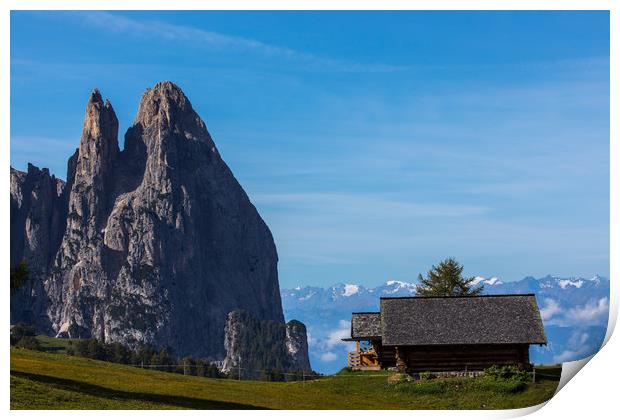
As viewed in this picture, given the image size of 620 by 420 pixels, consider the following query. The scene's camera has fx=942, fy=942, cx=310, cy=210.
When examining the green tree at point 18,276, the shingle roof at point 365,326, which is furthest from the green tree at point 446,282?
the green tree at point 18,276

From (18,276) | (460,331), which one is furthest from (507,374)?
(18,276)

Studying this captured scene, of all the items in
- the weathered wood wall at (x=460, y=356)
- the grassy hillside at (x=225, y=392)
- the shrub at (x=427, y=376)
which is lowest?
the grassy hillside at (x=225, y=392)

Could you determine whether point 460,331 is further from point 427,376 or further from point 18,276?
point 18,276

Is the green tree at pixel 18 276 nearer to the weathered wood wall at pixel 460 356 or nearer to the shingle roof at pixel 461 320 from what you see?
the shingle roof at pixel 461 320

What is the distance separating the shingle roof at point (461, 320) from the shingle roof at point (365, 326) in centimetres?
616

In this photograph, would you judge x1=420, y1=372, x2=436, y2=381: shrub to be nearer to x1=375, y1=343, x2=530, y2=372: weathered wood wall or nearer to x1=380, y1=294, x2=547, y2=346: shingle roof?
x1=375, y1=343, x2=530, y2=372: weathered wood wall

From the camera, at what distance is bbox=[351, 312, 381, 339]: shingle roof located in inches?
2453

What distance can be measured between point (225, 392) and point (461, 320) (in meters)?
15.1

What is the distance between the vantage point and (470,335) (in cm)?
5322

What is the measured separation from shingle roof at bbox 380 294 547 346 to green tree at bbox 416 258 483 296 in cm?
2189

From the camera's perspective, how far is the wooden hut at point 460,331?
53.0 m

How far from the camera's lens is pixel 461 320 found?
54469 mm

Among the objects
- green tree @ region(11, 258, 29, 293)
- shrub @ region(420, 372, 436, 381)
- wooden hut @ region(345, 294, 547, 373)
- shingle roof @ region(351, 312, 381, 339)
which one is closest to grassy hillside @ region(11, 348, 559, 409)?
shrub @ region(420, 372, 436, 381)
